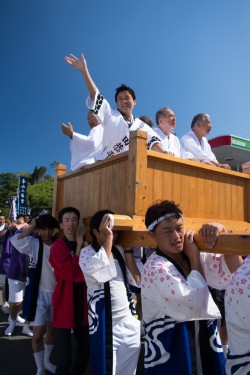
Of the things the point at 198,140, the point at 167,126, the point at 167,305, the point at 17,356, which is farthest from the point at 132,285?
the point at 17,356

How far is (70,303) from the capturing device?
2.99 meters

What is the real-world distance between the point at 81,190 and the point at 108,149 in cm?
55

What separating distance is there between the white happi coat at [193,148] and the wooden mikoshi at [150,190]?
23.2 inches

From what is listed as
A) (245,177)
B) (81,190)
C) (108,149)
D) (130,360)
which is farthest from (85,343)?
(245,177)

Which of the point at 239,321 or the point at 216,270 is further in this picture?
the point at 216,270

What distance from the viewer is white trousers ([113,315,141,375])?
2.33 meters

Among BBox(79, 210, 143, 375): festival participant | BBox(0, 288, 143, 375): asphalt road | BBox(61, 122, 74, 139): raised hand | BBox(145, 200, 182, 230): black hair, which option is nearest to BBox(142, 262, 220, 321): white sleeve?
BBox(145, 200, 182, 230): black hair

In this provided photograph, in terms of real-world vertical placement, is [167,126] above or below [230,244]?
above

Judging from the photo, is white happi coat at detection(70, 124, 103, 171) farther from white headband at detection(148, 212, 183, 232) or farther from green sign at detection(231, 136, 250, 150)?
green sign at detection(231, 136, 250, 150)

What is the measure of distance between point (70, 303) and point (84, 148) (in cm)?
179

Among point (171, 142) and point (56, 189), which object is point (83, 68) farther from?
point (56, 189)

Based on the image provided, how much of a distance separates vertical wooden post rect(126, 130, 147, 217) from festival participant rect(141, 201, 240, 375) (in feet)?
1.99

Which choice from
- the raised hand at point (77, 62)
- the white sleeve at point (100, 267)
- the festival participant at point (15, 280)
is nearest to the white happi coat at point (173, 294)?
the white sleeve at point (100, 267)

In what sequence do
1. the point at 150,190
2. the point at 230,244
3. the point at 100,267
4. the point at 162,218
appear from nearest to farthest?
the point at 230,244 → the point at 162,218 → the point at 100,267 → the point at 150,190
